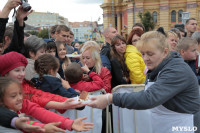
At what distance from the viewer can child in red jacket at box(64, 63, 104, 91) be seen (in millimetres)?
3035

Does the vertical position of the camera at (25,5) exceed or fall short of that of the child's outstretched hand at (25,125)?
it exceeds it

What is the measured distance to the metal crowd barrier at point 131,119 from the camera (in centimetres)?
316

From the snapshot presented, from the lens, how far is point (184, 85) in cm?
204

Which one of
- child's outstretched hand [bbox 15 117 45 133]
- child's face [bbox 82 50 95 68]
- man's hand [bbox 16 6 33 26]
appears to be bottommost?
child's outstretched hand [bbox 15 117 45 133]

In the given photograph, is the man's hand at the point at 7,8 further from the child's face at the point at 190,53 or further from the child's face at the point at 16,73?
the child's face at the point at 190,53

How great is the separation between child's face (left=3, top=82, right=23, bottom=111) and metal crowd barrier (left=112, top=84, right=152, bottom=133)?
167cm

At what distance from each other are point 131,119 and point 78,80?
1.04 m

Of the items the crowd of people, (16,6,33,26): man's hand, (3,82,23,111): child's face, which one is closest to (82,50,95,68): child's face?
the crowd of people

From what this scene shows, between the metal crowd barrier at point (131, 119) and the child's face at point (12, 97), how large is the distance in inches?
65.8

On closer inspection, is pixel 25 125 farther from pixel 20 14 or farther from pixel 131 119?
pixel 131 119

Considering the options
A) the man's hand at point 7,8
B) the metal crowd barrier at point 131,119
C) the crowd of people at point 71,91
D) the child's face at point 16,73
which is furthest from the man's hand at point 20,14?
the metal crowd barrier at point 131,119

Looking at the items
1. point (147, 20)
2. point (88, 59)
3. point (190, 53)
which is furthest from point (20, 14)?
point (147, 20)

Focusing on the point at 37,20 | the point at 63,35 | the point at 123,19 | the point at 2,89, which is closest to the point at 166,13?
the point at 123,19

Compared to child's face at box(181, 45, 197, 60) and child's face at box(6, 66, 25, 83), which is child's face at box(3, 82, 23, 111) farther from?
child's face at box(181, 45, 197, 60)
